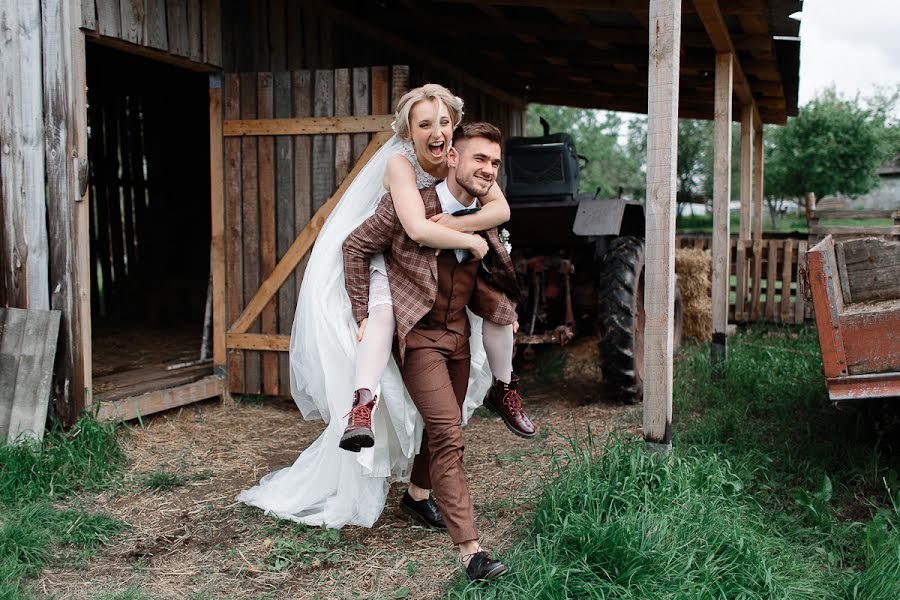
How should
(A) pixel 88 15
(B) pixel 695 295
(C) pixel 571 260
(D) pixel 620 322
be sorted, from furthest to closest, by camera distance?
(B) pixel 695 295, (C) pixel 571 260, (D) pixel 620 322, (A) pixel 88 15

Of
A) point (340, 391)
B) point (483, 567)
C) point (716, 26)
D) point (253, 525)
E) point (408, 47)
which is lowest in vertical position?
point (253, 525)

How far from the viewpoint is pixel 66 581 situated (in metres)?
3.04

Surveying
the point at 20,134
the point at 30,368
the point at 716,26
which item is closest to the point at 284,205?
the point at 20,134

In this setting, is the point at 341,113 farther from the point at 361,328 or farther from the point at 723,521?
the point at 723,521

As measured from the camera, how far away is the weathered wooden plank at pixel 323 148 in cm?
531

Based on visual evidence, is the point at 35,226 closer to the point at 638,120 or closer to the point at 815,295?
the point at 815,295

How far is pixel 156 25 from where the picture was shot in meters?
4.94

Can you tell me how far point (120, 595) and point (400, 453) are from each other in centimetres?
130

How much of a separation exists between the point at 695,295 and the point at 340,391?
6.16 metres

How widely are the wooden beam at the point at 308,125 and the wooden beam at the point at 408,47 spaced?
1.76 m

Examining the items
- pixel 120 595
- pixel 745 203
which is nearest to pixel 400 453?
pixel 120 595

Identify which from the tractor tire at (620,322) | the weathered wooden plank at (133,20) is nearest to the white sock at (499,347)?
the tractor tire at (620,322)

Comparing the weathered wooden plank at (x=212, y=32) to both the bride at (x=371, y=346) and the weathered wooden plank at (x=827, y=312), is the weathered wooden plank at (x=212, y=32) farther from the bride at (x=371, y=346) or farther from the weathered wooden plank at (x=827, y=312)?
the weathered wooden plank at (x=827, y=312)

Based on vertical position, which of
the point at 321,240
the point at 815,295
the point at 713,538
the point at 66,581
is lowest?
the point at 66,581
